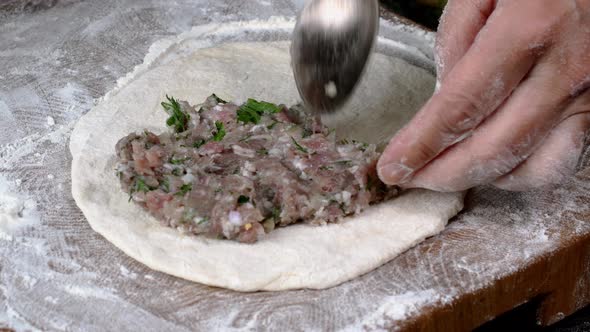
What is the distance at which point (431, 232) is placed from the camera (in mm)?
2326

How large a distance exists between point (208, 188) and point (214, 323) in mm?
464

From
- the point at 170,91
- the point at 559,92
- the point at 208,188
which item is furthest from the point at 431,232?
the point at 170,91

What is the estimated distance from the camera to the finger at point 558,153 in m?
2.20

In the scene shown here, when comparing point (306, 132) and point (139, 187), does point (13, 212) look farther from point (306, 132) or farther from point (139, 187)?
point (306, 132)

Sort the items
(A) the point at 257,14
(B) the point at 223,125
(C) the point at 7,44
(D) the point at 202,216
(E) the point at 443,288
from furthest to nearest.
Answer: (A) the point at 257,14, (C) the point at 7,44, (B) the point at 223,125, (D) the point at 202,216, (E) the point at 443,288

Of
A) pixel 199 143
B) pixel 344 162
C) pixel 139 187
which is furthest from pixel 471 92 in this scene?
pixel 139 187

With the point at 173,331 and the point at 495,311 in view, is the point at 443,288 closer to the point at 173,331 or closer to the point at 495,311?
the point at 495,311

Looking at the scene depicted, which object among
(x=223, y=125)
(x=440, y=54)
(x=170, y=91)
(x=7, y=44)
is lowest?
(x=7, y=44)

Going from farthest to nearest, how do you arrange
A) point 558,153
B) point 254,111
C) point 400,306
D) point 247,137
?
point 254,111, point 247,137, point 558,153, point 400,306

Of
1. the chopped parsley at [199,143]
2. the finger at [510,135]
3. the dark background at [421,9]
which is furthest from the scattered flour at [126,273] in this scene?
the dark background at [421,9]

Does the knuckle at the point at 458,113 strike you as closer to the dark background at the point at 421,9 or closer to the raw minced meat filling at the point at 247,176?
the raw minced meat filling at the point at 247,176

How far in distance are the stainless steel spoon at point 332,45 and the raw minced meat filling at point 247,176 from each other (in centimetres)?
15

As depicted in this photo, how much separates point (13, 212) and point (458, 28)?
1608mm

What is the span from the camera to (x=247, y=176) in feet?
7.74
